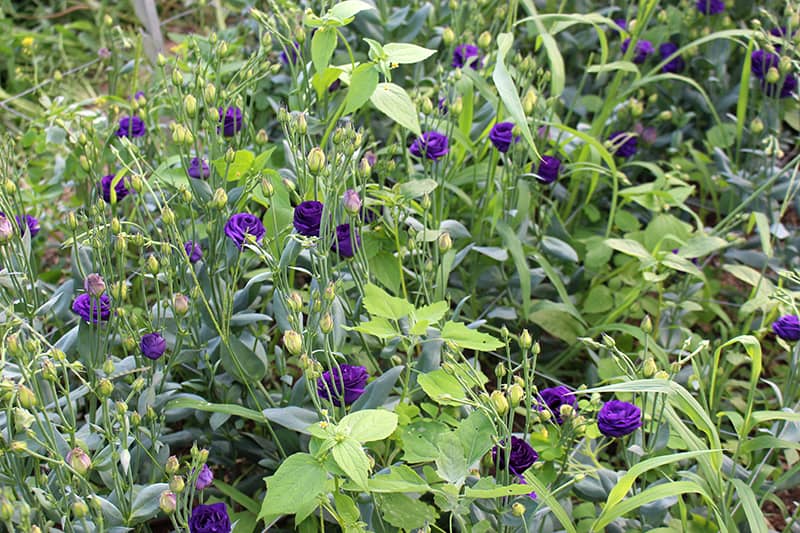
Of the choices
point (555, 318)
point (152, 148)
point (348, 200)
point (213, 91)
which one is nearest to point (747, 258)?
point (555, 318)

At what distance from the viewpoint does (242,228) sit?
3.91ft

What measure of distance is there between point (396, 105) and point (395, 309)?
1.07ft

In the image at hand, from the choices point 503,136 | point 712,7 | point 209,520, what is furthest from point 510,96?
point 712,7

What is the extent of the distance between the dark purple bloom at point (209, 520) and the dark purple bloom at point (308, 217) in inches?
15.5

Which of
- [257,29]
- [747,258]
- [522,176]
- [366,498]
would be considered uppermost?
[257,29]

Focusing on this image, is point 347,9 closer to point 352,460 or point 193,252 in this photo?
point 193,252

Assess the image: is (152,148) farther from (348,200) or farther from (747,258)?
(747,258)

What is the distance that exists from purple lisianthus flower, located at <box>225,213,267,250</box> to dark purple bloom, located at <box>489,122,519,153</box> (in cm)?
47

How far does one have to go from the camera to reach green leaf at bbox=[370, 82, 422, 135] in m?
1.27

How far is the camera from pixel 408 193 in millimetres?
1367

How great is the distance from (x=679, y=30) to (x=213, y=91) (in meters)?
1.32

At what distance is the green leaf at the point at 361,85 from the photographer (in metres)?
1.28

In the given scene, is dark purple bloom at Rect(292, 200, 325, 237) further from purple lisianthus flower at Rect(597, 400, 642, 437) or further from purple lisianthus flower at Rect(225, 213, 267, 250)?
purple lisianthus flower at Rect(597, 400, 642, 437)

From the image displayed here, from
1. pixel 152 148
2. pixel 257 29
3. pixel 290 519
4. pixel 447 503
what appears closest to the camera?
pixel 447 503
